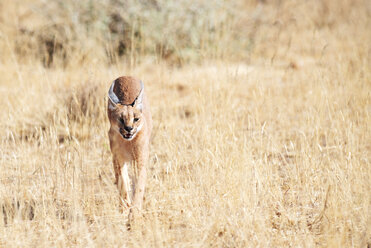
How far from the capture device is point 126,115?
4.19 metres

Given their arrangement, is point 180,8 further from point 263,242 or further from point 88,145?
point 263,242

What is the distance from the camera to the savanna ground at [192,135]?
155 inches

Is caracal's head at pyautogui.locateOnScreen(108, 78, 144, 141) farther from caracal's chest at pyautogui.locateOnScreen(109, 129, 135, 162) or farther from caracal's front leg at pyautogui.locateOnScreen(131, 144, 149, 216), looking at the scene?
caracal's front leg at pyautogui.locateOnScreen(131, 144, 149, 216)

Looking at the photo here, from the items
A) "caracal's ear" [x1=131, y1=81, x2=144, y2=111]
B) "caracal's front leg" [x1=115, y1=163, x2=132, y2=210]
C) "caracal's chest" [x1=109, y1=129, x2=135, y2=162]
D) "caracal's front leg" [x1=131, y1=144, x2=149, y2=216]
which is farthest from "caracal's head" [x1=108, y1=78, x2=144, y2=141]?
"caracal's front leg" [x1=115, y1=163, x2=132, y2=210]

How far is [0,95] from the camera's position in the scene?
279 inches

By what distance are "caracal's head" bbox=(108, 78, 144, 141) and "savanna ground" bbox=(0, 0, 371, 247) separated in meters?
0.50

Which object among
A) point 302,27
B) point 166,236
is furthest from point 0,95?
point 302,27

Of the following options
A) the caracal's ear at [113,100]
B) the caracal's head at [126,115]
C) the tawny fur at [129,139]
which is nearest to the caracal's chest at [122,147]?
the tawny fur at [129,139]

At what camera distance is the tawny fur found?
423 cm

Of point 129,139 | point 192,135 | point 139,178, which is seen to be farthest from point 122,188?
point 192,135

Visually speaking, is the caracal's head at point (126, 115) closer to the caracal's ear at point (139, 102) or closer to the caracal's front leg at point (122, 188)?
the caracal's ear at point (139, 102)

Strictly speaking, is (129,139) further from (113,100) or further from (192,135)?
(192,135)

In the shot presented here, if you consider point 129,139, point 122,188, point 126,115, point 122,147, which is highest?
point 126,115

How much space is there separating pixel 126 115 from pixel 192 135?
187 cm
